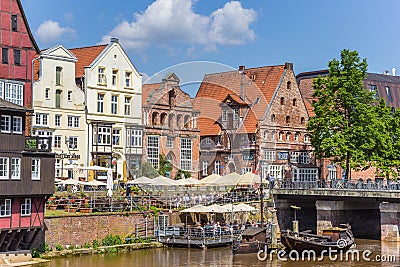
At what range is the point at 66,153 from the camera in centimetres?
6219

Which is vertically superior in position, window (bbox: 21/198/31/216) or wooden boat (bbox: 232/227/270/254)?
window (bbox: 21/198/31/216)

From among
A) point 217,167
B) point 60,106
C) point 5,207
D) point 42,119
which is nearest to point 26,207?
point 5,207

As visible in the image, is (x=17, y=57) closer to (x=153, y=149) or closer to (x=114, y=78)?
(x=114, y=78)

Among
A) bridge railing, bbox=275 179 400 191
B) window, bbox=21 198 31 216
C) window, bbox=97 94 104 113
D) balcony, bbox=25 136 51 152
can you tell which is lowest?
window, bbox=21 198 31 216

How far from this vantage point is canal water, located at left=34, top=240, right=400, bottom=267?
4350cm

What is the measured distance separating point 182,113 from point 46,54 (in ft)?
53.4

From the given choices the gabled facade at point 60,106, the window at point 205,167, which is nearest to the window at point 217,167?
the window at point 205,167

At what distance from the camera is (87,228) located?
47438 mm

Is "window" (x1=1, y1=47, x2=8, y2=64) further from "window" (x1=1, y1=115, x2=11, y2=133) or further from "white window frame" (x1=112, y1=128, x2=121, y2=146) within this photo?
"white window frame" (x1=112, y1=128, x2=121, y2=146)

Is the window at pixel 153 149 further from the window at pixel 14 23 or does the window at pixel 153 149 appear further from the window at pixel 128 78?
the window at pixel 14 23

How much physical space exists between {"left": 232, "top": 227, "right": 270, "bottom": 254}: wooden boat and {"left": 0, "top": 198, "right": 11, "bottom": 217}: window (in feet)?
45.6

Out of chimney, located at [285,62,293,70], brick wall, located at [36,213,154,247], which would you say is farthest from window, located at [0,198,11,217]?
chimney, located at [285,62,293,70]

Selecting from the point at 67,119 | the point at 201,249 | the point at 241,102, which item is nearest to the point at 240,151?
the point at 241,102

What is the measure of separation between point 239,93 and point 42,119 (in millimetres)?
25154
